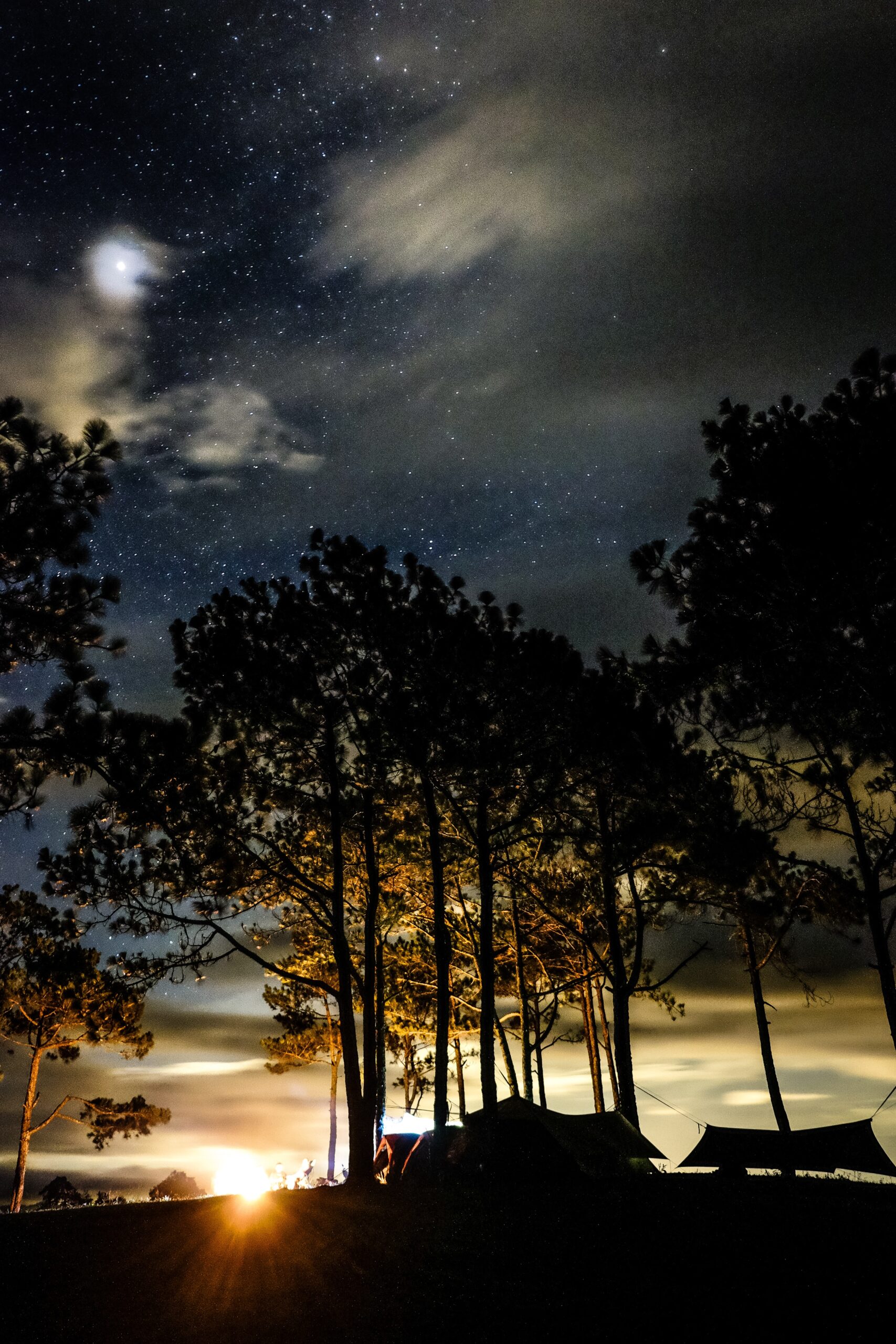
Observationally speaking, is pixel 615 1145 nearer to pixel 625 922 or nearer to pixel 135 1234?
pixel 625 922

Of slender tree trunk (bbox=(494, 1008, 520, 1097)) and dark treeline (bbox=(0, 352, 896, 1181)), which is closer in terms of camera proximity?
dark treeline (bbox=(0, 352, 896, 1181))

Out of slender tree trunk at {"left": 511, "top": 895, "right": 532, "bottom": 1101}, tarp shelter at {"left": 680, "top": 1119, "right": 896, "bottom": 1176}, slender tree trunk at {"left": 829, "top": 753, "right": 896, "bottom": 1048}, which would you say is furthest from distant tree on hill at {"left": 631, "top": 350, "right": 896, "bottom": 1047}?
slender tree trunk at {"left": 511, "top": 895, "right": 532, "bottom": 1101}

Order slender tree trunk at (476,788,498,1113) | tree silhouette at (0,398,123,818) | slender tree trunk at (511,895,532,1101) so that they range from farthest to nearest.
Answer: slender tree trunk at (511,895,532,1101)
slender tree trunk at (476,788,498,1113)
tree silhouette at (0,398,123,818)

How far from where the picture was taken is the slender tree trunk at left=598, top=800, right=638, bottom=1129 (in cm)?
1955

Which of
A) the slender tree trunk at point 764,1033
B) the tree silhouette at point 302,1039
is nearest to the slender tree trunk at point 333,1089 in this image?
the tree silhouette at point 302,1039

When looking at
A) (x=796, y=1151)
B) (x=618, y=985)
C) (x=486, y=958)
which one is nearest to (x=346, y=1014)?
(x=486, y=958)

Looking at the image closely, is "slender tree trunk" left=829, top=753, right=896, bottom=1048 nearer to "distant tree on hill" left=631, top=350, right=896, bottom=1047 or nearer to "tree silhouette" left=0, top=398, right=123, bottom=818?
"distant tree on hill" left=631, top=350, right=896, bottom=1047

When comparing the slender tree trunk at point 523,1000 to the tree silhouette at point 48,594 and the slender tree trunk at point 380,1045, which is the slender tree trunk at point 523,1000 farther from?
the tree silhouette at point 48,594

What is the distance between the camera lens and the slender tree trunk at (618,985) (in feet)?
64.1

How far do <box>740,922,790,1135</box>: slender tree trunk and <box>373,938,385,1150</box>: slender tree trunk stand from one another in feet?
31.3

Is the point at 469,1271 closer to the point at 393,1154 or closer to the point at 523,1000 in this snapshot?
the point at 393,1154

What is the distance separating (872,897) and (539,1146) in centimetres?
823

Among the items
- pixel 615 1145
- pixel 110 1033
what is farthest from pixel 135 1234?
pixel 110 1033

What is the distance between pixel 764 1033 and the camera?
2219cm
